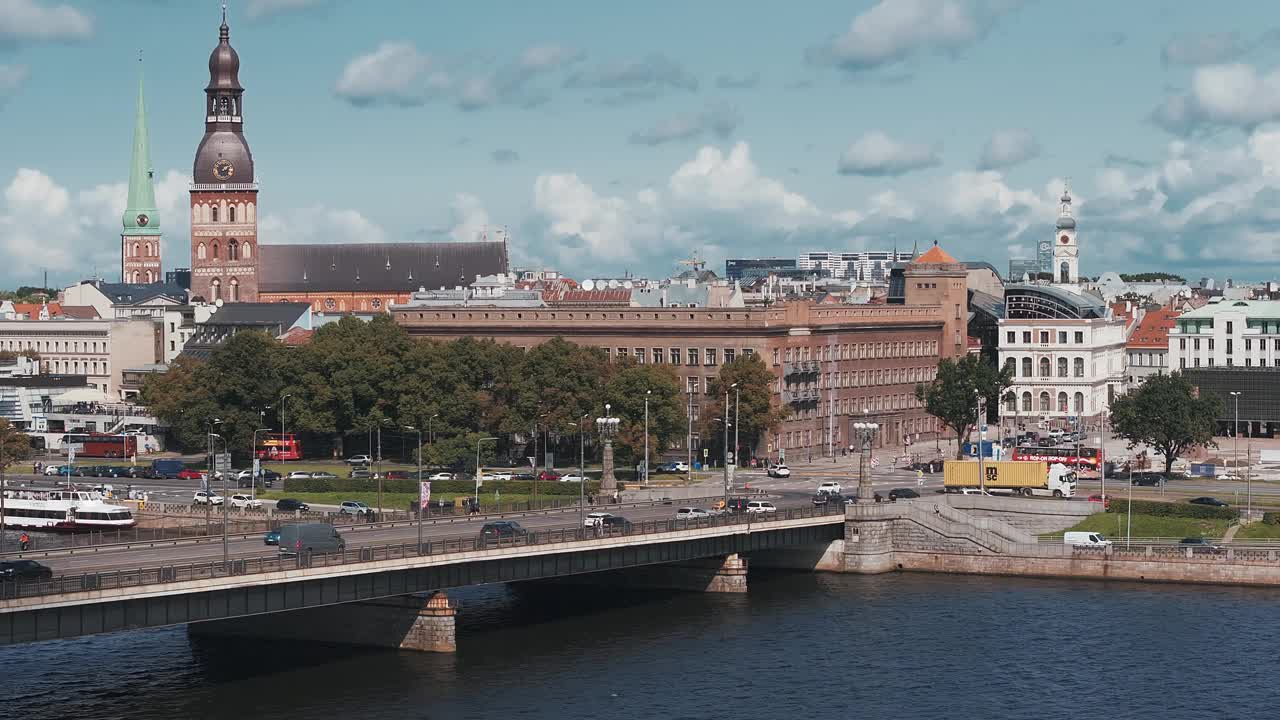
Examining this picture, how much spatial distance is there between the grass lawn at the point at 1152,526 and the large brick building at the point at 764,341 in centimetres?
4316

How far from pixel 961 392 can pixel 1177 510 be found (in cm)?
4829

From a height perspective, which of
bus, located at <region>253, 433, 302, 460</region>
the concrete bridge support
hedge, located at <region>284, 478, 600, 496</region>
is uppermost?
bus, located at <region>253, 433, 302, 460</region>

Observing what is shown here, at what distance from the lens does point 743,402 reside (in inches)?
6658

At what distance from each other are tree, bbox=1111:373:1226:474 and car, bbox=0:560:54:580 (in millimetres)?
92390

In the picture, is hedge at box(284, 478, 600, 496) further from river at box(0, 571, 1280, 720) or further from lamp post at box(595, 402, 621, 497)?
river at box(0, 571, 1280, 720)

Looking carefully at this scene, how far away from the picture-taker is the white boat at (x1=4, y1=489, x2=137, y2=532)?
136 m

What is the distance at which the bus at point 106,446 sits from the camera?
18662 cm

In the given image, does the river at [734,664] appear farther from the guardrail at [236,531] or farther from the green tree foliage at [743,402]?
the green tree foliage at [743,402]

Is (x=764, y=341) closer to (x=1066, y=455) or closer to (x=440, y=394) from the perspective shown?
(x=1066, y=455)

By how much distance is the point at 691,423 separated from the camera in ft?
551

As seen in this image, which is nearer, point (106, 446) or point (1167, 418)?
point (1167, 418)

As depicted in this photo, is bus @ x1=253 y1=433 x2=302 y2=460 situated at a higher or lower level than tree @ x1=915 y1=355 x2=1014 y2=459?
lower

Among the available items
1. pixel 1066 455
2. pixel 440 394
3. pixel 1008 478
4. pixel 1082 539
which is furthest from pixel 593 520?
pixel 1066 455

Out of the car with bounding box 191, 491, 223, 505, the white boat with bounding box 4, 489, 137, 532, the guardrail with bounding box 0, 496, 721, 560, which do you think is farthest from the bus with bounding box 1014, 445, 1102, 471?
the white boat with bounding box 4, 489, 137, 532
